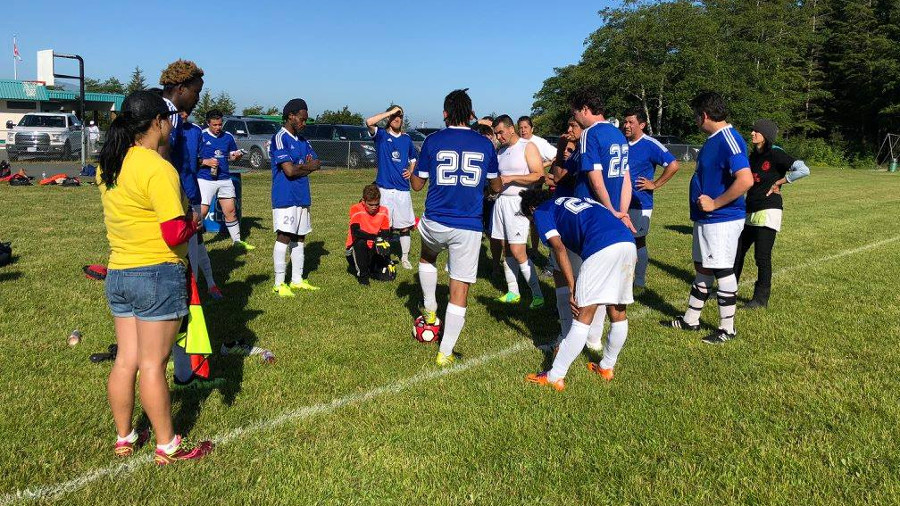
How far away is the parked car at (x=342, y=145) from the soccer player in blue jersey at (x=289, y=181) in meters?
16.2

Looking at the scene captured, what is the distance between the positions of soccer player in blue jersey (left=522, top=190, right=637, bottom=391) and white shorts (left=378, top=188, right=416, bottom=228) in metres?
4.71

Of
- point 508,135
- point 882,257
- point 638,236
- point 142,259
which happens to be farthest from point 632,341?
point 882,257

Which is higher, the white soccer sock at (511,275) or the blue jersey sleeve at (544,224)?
the blue jersey sleeve at (544,224)

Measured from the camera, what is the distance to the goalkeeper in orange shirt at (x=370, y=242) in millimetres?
7734

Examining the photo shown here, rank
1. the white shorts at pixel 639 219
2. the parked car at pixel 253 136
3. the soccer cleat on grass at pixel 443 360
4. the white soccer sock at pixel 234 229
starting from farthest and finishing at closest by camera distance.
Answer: the parked car at pixel 253 136
the white soccer sock at pixel 234 229
the white shorts at pixel 639 219
the soccer cleat on grass at pixel 443 360

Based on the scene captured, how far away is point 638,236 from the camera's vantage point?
7.10 m

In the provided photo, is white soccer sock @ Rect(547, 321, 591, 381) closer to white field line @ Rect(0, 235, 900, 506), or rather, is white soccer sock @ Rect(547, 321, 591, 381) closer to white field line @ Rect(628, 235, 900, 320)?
white field line @ Rect(0, 235, 900, 506)

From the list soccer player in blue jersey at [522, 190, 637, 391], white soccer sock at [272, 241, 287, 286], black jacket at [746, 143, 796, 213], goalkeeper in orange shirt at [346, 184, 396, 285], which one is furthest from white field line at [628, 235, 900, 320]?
white soccer sock at [272, 241, 287, 286]

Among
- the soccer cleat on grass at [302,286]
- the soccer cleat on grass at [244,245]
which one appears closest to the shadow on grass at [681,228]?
the soccer cleat on grass at [302,286]

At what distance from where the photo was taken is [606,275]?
13.5ft

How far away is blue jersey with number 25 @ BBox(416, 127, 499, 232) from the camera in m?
4.71

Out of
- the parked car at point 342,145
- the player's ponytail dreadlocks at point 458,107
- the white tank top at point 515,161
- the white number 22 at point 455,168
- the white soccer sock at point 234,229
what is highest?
the parked car at point 342,145

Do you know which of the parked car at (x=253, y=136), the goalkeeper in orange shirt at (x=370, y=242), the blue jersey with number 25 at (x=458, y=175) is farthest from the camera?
the parked car at (x=253, y=136)

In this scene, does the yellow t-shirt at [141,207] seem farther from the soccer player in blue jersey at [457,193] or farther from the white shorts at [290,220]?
the white shorts at [290,220]
